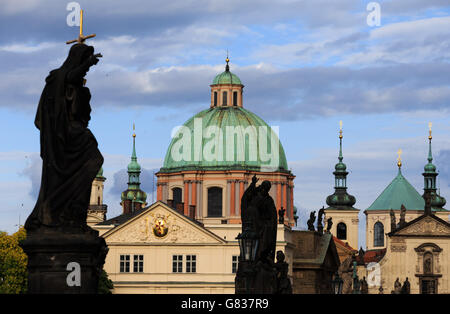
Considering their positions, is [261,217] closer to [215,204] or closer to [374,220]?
[215,204]

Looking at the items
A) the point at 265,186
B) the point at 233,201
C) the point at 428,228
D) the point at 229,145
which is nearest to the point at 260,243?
the point at 265,186

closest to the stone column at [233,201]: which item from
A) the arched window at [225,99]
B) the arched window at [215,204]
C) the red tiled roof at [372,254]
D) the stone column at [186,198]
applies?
the arched window at [215,204]

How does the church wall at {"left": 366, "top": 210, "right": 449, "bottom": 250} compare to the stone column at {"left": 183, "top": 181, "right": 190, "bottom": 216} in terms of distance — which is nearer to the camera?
the stone column at {"left": 183, "top": 181, "right": 190, "bottom": 216}

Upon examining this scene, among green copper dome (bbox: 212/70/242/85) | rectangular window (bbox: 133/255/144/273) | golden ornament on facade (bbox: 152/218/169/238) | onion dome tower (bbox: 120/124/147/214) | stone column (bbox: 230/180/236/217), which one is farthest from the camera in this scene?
onion dome tower (bbox: 120/124/147/214)

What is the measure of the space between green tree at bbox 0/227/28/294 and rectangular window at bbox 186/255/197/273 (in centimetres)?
2417

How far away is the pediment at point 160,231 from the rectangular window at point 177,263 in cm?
136

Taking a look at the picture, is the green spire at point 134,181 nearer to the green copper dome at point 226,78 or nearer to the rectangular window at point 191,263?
the green copper dome at point 226,78

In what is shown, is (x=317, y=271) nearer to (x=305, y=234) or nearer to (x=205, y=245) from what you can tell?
(x=305, y=234)

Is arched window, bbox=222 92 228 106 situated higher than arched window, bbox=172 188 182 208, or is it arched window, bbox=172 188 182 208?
arched window, bbox=222 92 228 106

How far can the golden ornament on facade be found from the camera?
335 ft

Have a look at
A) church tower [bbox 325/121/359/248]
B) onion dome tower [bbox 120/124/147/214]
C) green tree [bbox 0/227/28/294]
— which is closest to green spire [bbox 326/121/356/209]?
church tower [bbox 325/121/359/248]

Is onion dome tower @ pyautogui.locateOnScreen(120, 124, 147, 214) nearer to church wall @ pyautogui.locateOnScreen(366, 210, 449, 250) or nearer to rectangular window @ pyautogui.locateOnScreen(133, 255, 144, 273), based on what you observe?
church wall @ pyautogui.locateOnScreen(366, 210, 449, 250)
